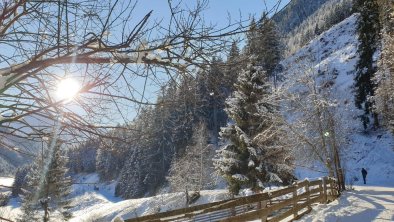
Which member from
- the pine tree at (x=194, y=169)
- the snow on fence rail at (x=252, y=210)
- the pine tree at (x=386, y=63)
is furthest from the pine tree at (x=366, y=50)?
the snow on fence rail at (x=252, y=210)

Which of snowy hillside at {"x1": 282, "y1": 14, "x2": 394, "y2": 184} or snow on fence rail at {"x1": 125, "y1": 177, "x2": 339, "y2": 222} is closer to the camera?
snow on fence rail at {"x1": 125, "y1": 177, "x2": 339, "y2": 222}

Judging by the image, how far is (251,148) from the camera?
24484 mm

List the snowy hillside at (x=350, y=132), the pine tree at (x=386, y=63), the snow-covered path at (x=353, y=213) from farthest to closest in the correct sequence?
the snowy hillside at (x=350, y=132)
the pine tree at (x=386, y=63)
the snow-covered path at (x=353, y=213)

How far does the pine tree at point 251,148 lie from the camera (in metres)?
24.3

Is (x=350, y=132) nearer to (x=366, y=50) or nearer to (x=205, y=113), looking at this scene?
(x=366, y=50)

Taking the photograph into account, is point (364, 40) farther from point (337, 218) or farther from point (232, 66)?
point (232, 66)

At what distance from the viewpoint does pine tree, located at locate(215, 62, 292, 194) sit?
24344mm

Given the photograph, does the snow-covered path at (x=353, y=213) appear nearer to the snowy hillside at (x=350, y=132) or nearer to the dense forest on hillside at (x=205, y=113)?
the dense forest on hillside at (x=205, y=113)

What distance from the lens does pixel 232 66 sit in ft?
11.8

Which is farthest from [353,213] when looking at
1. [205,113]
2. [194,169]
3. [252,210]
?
[194,169]

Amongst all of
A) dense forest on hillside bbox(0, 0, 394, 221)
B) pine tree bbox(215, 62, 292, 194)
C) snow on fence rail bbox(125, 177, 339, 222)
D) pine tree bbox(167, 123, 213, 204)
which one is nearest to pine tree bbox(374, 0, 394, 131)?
dense forest on hillside bbox(0, 0, 394, 221)

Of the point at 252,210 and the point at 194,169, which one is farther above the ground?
the point at 194,169

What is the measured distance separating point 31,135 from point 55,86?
0.58 m

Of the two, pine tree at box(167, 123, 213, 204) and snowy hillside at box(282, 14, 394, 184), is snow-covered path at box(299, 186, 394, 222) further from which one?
pine tree at box(167, 123, 213, 204)
